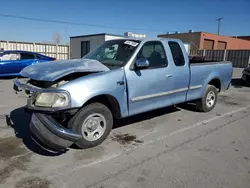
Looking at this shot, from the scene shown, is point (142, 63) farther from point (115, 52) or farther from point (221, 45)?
point (221, 45)

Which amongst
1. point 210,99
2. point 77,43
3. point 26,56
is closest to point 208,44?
point 77,43

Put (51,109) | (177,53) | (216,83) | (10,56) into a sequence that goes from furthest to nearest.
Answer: (10,56), (216,83), (177,53), (51,109)

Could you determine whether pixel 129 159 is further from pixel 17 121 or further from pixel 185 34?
pixel 185 34

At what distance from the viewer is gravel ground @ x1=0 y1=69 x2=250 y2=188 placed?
292 cm

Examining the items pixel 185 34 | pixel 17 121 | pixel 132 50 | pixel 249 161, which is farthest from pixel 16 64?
pixel 185 34

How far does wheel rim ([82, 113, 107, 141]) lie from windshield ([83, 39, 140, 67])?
1.06 meters

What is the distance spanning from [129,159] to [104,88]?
1204 millimetres

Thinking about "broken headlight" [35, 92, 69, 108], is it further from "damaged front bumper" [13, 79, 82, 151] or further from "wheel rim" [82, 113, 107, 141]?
"wheel rim" [82, 113, 107, 141]

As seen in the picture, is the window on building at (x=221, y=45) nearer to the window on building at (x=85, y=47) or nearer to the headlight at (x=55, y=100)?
the window on building at (x=85, y=47)

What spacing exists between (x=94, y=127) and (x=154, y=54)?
2.06 meters

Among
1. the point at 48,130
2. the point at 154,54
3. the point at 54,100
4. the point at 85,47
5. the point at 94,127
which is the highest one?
the point at 85,47

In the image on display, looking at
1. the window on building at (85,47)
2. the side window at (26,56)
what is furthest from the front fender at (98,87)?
the window on building at (85,47)

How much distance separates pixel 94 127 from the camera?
3.79 metres

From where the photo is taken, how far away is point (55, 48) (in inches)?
802
